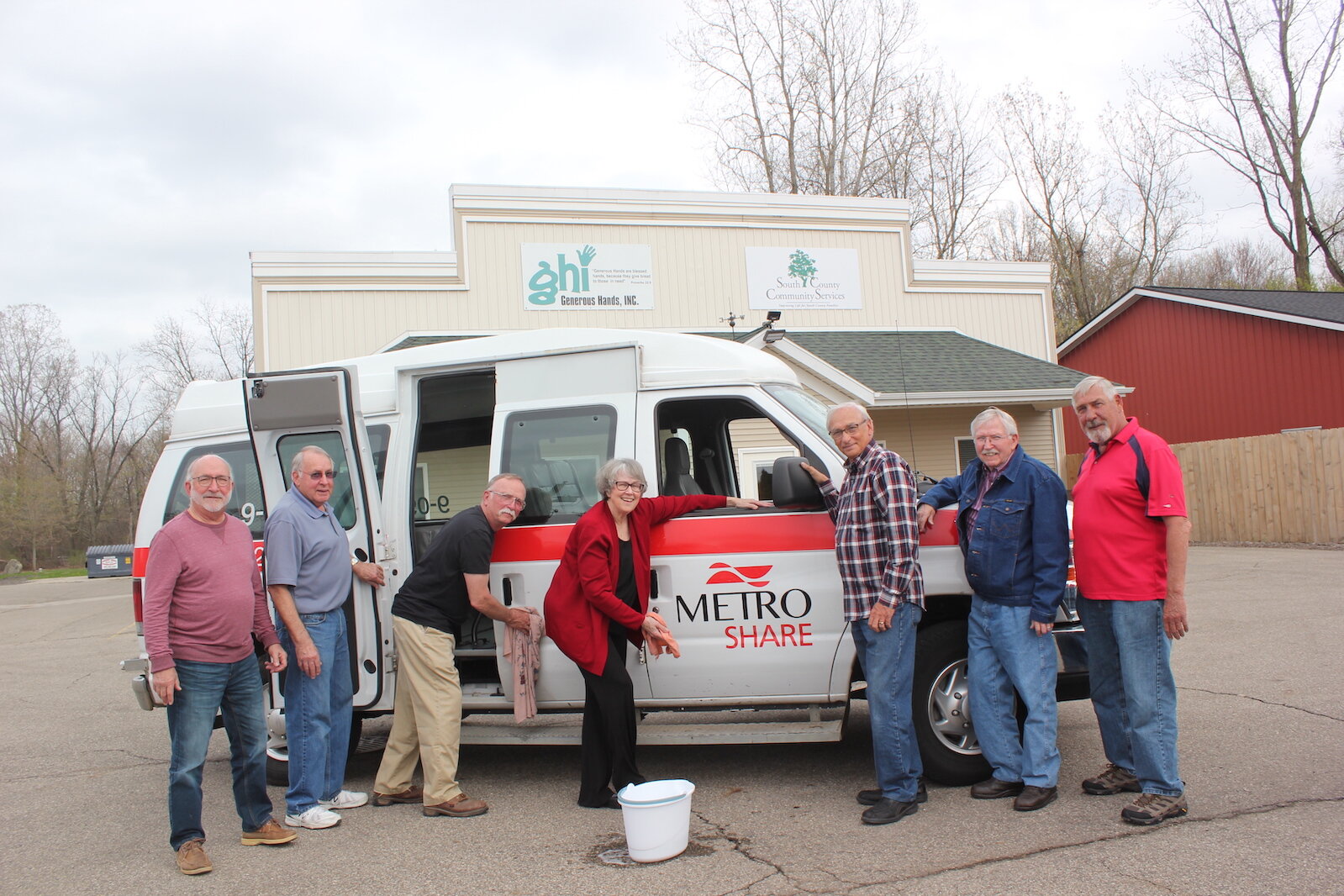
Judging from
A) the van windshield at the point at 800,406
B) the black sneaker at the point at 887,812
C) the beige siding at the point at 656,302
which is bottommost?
the black sneaker at the point at 887,812

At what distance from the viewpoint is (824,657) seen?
5258 mm

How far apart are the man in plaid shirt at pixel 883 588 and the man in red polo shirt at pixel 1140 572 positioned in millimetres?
831

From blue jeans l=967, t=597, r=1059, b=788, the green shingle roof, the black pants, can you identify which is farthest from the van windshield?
the green shingle roof

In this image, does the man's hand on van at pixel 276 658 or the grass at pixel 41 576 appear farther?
the grass at pixel 41 576

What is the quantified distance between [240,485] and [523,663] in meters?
2.37

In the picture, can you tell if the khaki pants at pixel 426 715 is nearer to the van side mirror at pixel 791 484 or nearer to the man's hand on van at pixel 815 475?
the van side mirror at pixel 791 484

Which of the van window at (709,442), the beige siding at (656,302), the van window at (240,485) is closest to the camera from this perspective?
the van window at (709,442)

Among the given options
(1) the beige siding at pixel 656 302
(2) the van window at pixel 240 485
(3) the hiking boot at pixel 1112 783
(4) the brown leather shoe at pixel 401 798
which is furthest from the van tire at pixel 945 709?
(1) the beige siding at pixel 656 302

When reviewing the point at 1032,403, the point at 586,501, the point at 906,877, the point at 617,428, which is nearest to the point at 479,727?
the point at 586,501

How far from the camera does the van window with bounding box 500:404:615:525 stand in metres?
5.65

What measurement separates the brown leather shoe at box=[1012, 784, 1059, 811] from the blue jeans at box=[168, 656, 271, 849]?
11.8ft

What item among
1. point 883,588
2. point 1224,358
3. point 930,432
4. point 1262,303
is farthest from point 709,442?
point 1224,358

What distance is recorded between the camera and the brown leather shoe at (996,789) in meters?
5.02

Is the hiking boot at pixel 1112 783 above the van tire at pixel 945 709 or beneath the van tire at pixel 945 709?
Result: beneath
